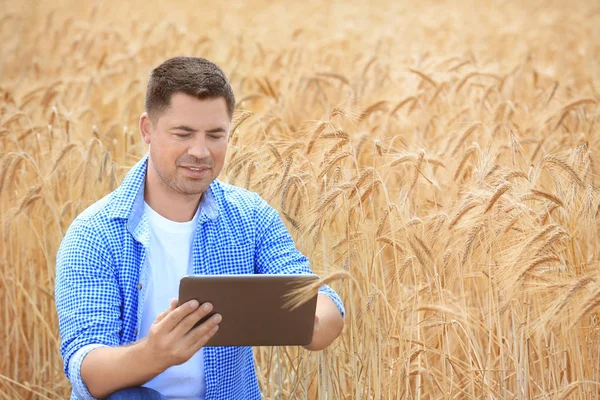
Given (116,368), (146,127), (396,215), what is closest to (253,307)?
(116,368)

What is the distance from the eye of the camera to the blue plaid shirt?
2.24 m

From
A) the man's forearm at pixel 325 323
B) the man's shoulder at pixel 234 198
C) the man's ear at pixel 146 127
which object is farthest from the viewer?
the man's shoulder at pixel 234 198

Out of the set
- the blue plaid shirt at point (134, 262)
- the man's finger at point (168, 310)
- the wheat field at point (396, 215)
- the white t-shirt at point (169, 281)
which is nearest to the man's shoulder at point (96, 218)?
the blue plaid shirt at point (134, 262)

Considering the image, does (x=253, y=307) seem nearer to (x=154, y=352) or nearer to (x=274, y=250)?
(x=154, y=352)

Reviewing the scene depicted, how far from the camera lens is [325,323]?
2348 millimetres

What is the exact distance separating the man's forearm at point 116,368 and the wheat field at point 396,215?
1.70 ft

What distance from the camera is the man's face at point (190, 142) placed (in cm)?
236

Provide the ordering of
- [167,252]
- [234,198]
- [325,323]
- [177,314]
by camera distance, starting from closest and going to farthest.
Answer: [177,314], [325,323], [167,252], [234,198]

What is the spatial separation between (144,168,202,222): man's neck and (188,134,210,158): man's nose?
178mm

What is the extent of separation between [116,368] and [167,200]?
22.9 inches

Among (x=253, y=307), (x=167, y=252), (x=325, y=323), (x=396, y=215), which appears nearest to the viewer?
(x=253, y=307)

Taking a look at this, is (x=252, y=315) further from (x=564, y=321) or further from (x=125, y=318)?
(x=564, y=321)

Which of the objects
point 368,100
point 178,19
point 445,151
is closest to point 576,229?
point 445,151

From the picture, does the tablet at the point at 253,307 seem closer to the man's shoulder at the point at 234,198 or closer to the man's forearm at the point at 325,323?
the man's forearm at the point at 325,323
